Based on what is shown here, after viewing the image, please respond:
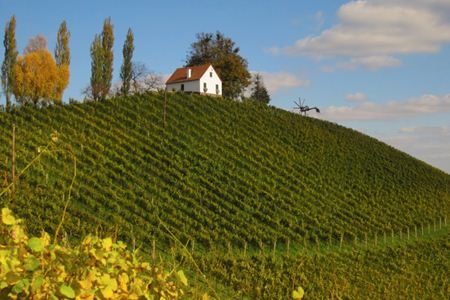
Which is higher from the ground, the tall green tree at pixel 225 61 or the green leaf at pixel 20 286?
the tall green tree at pixel 225 61

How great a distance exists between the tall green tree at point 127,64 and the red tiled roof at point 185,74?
19.5 feet

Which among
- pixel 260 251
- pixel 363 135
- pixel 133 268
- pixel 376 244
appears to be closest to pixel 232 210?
pixel 260 251

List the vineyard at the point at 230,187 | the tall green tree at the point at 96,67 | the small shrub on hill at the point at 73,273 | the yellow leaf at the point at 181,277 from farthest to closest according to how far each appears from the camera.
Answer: the tall green tree at the point at 96,67, the vineyard at the point at 230,187, the yellow leaf at the point at 181,277, the small shrub on hill at the point at 73,273

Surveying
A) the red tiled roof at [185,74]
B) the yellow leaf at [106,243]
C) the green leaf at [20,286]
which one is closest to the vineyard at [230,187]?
the yellow leaf at [106,243]

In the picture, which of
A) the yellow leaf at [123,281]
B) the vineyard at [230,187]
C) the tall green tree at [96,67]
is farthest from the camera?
the tall green tree at [96,67]

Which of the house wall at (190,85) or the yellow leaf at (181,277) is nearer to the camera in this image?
the yellow leaf at (181,277)

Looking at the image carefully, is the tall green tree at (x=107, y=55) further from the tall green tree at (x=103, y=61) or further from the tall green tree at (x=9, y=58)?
the tall green tree at (x=9, y=58)

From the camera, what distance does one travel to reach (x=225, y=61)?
226 feet

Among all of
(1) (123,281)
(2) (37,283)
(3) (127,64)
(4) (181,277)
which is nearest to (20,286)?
(2) (37,283)

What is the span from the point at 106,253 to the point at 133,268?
0.79 feet

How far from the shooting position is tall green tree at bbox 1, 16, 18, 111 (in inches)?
2032

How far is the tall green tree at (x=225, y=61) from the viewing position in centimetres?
6862

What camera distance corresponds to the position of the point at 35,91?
179ft

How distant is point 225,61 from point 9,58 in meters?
27.7
